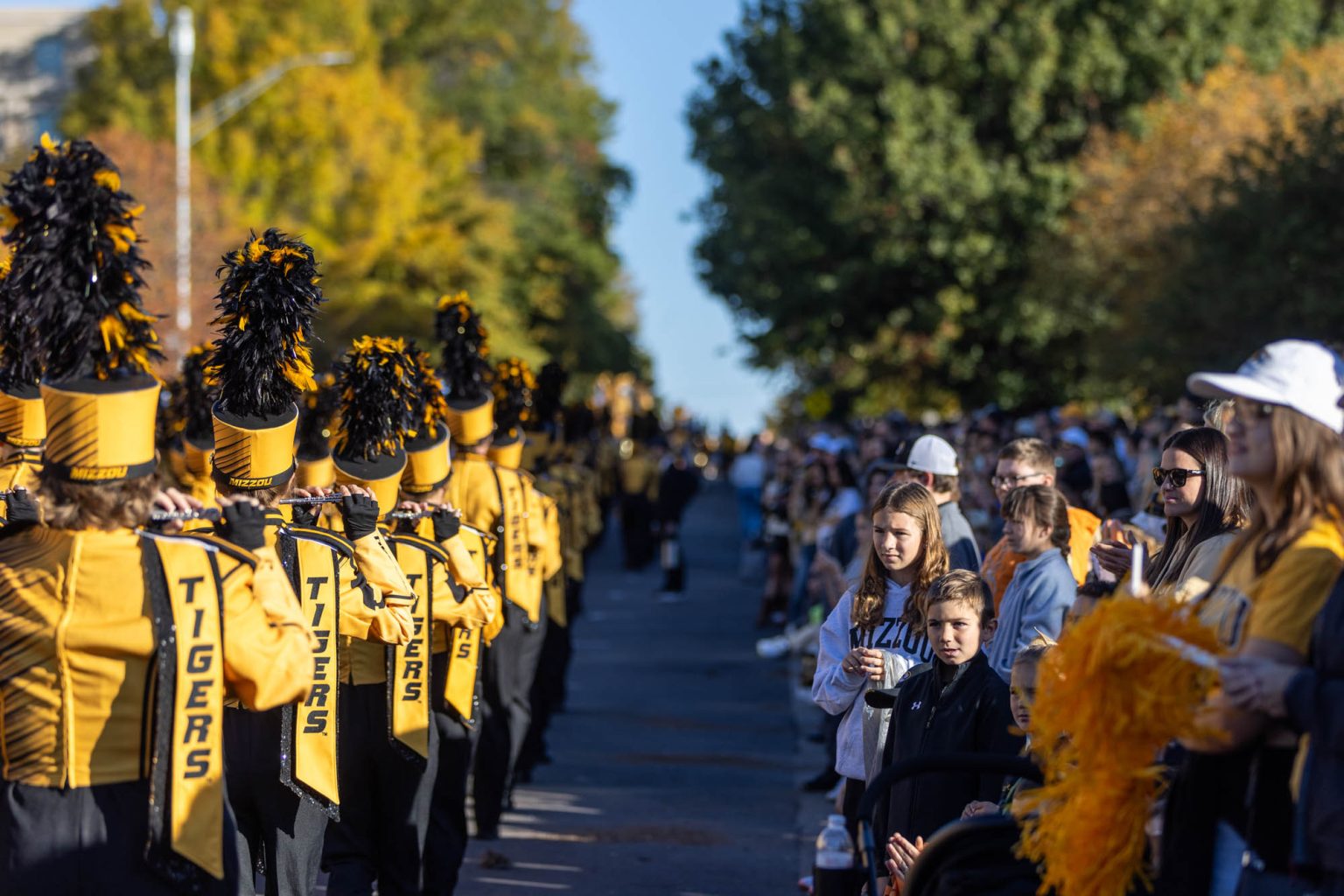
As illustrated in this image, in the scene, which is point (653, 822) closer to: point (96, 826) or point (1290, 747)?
point (96, 826)

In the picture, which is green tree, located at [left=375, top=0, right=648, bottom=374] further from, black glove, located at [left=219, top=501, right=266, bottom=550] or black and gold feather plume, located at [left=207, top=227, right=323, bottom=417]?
black glove, located at [left=219, top=501, right=266, bottom=550]

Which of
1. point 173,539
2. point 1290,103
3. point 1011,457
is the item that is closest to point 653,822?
point 1011,457

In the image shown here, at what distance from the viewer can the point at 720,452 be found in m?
76.9

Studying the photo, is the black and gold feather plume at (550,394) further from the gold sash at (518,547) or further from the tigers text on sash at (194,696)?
the tigers text on sash at (194,696)

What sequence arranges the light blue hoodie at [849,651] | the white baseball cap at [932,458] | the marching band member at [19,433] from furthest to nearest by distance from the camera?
the white baseball cap at [932,458], the marching band member at [19,433], the light blue hoodie at [849,651]

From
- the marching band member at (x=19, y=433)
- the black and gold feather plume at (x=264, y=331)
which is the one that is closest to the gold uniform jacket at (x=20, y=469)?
the marching band member at (x=19, y=433)

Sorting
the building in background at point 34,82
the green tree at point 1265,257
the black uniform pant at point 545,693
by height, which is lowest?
the black uniform pant at point 545,693

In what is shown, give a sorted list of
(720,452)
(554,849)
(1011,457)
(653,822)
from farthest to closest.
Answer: (720,452) → (653,822) → (554,849) → (1011,457)

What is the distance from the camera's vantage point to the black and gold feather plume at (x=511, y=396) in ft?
41.2

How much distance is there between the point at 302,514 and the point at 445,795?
1932 millimetres

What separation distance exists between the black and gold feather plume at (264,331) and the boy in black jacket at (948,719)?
2270 millimetres

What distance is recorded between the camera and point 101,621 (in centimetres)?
454

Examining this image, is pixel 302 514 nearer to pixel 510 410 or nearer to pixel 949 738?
pixel 949 738

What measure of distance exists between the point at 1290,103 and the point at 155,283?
16.6 metres
